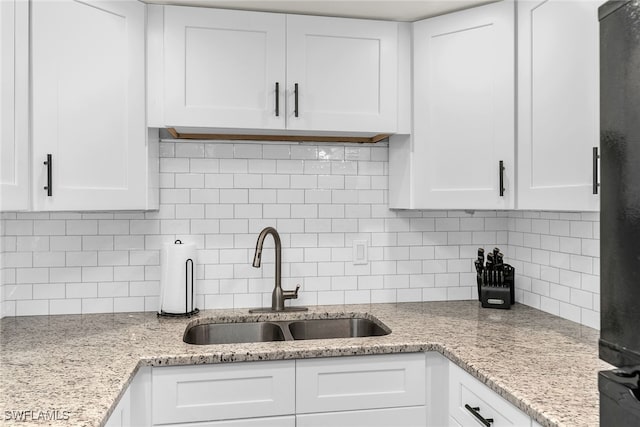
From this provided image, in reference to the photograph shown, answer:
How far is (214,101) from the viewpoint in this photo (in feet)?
6.71

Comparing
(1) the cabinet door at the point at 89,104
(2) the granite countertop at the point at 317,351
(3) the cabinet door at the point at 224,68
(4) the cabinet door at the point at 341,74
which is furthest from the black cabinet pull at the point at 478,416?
(1) the cabinet door at the point at 89,104

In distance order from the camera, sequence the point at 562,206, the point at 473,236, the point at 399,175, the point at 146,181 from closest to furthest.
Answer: the point at 562,206 < the point at 146,181 < the point at 399,175 < the point at 473,236

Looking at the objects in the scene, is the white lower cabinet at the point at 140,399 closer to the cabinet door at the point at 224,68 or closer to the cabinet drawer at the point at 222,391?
the cabinet drawer at the point at 222,391

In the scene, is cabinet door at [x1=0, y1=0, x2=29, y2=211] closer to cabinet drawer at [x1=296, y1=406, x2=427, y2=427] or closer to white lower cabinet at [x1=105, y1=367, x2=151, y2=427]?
white lower cabinet at [x1=105, y1=367, x2=151, y2=427]

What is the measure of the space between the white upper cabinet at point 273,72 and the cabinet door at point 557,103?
541mm

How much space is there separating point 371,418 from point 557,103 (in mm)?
1275

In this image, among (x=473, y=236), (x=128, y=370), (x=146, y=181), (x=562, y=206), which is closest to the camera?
(x=128, y=370)

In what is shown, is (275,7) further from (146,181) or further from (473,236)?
(473,236)

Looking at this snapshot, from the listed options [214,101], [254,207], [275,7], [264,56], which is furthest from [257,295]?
[275,7]

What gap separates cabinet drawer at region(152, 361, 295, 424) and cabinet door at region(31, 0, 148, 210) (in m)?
0.70

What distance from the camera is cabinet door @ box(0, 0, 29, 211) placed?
1508 mm

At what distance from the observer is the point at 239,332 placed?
2.26 m

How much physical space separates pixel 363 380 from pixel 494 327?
1.96 ft

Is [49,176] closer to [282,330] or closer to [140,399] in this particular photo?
[140,399]
